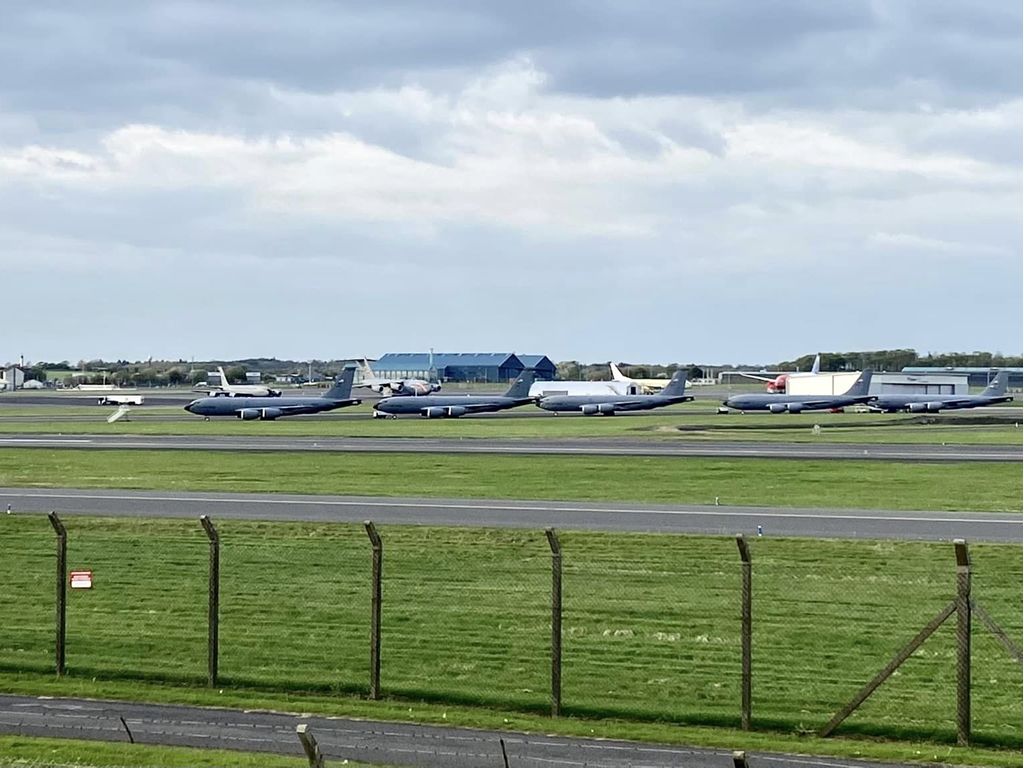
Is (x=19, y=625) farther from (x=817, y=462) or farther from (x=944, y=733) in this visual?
(x=817, y=462)

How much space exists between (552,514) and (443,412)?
78715 mm

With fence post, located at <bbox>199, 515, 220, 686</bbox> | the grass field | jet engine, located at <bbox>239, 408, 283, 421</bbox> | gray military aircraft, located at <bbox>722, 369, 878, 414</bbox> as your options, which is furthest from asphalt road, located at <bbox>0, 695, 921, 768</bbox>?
gray military aircraft, located at <bbox>722, 369, 878, 414</bbox>

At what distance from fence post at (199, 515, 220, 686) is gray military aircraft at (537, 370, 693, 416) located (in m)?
104

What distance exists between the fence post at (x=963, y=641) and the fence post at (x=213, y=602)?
9507mm

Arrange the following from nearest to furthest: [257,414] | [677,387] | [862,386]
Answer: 1. [257,414]
2. [677,387]
3. [862,386]

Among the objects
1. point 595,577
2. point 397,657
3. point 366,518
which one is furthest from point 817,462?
point 397,657

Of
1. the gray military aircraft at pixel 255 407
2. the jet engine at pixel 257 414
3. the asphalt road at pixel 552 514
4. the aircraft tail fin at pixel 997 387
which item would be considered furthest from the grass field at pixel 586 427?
the asphalt road at pixel 552 514

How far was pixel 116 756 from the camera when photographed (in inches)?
562

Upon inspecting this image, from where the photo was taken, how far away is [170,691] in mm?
17766

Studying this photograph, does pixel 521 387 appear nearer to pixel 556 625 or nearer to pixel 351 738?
pixel 556 625

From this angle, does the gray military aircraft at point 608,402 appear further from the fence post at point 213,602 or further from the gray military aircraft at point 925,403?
the fence post at point 213,602

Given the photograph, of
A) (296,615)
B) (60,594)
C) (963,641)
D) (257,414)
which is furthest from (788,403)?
(963,641)

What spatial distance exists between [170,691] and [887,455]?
46548 mm

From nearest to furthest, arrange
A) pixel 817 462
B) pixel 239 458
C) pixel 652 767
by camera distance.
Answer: pixel 652 767, pixel 817 462, pixel 239 458
